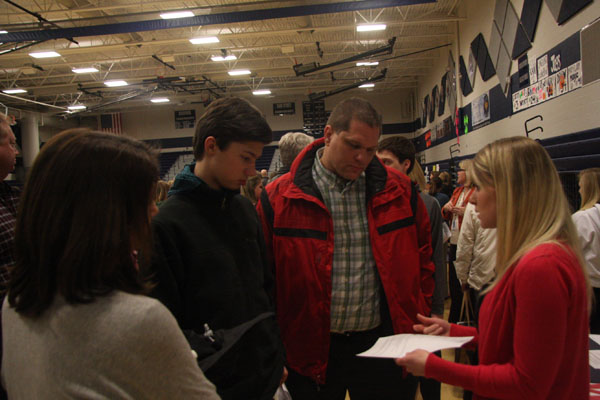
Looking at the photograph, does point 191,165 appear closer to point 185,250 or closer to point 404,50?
point 185,250

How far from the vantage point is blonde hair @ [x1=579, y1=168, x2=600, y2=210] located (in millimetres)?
3131

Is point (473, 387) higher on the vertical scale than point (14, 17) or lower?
lower

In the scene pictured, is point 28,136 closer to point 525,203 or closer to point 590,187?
point 590,187

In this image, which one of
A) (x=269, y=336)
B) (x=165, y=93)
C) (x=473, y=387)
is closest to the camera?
(x=473, y=387)

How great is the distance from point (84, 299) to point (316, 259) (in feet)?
3.59

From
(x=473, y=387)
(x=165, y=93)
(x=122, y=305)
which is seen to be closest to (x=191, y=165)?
(x=122, y=305)

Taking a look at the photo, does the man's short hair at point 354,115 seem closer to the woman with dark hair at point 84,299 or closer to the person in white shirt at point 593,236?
the woman with dark hair at point 84,299

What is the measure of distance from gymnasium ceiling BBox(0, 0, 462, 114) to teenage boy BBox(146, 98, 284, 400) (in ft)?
26.3

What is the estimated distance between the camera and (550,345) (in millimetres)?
1007

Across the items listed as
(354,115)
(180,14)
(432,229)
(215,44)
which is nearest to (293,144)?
(432,229)

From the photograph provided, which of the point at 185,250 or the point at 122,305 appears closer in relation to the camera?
the point at 122,305

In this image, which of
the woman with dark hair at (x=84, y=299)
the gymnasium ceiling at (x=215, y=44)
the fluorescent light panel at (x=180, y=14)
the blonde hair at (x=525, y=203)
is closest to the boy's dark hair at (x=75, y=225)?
the woman with dark hair at (x=84, y=299)

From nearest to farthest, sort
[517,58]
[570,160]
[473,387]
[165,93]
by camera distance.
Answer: [473,387] < [570,160] < [517,58] < [165,93]

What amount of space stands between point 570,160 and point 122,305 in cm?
547
